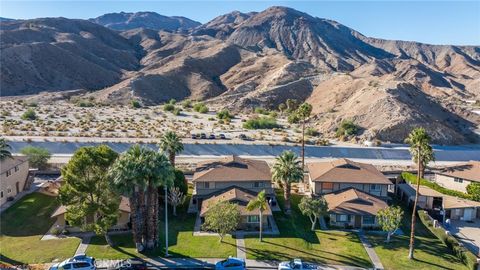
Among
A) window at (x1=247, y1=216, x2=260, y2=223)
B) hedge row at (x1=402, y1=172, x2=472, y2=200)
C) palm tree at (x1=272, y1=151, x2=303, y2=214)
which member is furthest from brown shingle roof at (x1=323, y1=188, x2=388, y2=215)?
hedge row at (x1=402, y1=172, x2=472, y2=200)

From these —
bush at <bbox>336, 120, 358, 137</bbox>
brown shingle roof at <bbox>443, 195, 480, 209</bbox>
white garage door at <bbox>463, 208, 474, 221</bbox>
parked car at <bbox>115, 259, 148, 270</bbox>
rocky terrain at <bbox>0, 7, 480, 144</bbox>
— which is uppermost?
rocky terrain at <bbox>0, 7, 480, 144</bbox>

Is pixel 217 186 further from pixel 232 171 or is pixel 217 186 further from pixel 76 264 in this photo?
pixel 76 264

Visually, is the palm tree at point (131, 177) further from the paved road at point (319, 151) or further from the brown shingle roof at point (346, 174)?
the paved road at point (319, 151)

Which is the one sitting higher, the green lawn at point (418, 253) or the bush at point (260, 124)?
the bush at point (260, 124)

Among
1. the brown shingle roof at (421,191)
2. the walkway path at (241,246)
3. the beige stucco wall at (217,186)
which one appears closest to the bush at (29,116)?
the beige stucco wall at (217,186)

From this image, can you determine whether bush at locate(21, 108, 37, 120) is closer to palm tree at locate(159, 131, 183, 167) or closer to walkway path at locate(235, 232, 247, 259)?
palm tree at locate(159, 131, 183, 167)

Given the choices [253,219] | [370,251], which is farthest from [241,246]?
[370,251]
